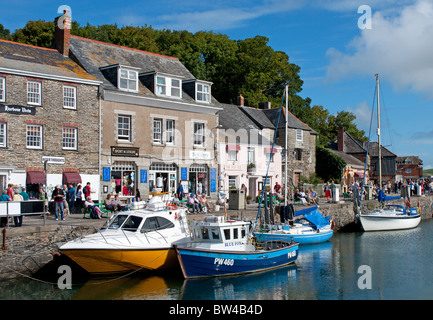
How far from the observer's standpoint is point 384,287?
61.8 feet

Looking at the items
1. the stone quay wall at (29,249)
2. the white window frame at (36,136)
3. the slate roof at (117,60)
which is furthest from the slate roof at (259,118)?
the stone quay wall at (29,249)

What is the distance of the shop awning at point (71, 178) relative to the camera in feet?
94.8

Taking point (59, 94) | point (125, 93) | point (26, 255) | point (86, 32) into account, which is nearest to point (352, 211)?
point (125, 93)

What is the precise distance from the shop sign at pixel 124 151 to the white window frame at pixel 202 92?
7006mm

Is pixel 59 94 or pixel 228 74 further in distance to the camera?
pixel 228 74

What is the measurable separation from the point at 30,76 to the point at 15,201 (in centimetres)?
1052

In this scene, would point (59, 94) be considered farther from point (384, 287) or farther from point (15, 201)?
point (384, 287)

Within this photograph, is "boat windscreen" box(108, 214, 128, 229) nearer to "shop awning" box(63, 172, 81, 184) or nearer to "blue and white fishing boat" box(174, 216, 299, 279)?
"blue and white fishing boat" box(174, 216, 299, 279)

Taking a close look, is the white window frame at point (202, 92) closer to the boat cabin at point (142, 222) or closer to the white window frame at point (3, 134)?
the white window frame at point (3, 134)

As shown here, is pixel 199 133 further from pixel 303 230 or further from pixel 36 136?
pixel 36 136

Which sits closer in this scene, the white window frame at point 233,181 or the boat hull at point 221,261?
the boat hull at point 221,261

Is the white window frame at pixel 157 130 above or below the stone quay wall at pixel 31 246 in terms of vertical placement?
above

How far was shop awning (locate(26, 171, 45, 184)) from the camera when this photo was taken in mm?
27531

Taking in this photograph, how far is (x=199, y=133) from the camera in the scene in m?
36.6
